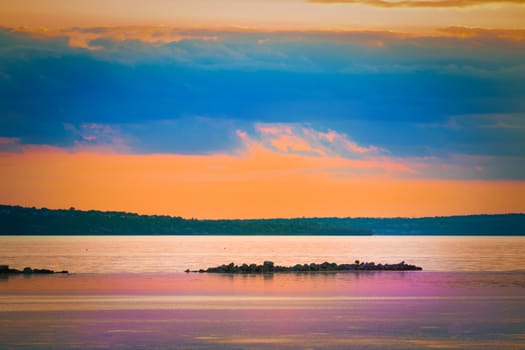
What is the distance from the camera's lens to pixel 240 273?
249ft

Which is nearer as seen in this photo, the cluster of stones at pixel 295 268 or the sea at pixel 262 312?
the sea at pixel 262 312

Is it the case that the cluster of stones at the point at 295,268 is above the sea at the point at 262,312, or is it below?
above

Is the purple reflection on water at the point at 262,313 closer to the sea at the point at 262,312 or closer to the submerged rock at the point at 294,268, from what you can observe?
the sea at the point at 262,312

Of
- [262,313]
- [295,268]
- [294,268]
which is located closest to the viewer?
[262,313]

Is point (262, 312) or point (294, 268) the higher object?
point (294, 268)

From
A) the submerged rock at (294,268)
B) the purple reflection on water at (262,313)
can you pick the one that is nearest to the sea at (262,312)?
the purple reflection on water at (262,313)

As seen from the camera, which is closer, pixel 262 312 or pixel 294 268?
pixel 262 312

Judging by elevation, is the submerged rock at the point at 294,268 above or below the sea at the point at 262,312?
above

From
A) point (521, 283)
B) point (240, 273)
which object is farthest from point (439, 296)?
point (240, 273)

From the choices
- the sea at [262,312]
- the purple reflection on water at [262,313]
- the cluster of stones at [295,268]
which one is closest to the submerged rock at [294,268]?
the cluster of stones at [295,268]

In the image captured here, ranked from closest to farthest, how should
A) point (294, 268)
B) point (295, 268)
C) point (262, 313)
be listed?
1. point (262, 313)
2. point (295, 268)
3. point (294, 268)

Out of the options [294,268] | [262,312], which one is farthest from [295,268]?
[262,312]

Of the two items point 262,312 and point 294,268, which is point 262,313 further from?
point 294,268

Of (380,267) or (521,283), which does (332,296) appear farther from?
(380,267)
